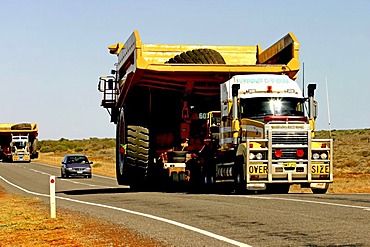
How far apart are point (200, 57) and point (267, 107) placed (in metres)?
3.62

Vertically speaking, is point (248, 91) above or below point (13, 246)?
above

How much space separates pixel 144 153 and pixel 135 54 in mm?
3794

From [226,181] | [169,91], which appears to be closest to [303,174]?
[226,181]

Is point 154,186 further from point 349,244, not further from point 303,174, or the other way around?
point 349,244

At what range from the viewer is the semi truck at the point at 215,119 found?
21.2 metres

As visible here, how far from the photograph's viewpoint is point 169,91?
80.7ft

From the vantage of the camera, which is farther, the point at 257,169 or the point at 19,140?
the point at 19,140

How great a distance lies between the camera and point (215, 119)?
23812 millimetres

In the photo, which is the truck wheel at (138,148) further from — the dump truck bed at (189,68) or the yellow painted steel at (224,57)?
the yellow painted steel at (224,57)

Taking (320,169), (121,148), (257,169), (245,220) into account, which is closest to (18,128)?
(121,148)

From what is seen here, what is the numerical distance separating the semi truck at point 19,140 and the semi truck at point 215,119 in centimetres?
5137

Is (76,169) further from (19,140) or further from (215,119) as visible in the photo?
(19,140)

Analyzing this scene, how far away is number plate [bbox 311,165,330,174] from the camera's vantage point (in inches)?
842

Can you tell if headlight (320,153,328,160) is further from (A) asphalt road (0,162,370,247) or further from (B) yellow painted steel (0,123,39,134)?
(B) yellow painted steel (0,123,39,134)
